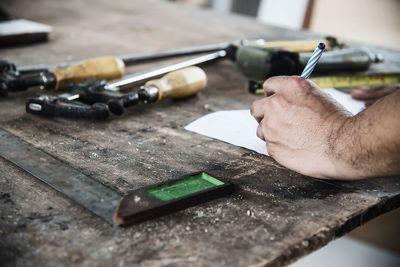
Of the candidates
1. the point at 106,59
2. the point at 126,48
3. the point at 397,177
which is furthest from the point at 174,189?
the point at 126,48

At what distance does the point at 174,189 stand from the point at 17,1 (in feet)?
6.64

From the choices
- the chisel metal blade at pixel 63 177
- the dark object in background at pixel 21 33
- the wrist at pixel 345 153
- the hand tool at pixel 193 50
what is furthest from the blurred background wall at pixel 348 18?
the chisel metal blade at pixel 63 177

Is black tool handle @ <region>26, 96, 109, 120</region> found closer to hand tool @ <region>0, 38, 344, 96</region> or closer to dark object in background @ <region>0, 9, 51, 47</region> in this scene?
hand tool @ <region>0, 38, 344, 96</region>

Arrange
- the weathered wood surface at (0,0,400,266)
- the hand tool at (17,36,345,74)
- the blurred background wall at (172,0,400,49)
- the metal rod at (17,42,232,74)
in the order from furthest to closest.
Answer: the blurred background wall at (172,0,400,49) → the hand tool at (17,36,345,74) → the metal rod at (17,42,232,74) → the weathered wood surface at (0,0,400,266)

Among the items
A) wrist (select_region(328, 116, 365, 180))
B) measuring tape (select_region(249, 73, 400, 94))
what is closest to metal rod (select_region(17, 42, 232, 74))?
measuring tape (select_region(249, 73, 400, 94))

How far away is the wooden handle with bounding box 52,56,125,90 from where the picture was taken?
149 cm

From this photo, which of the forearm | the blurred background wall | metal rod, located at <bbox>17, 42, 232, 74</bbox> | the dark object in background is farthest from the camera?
the blurred background wall

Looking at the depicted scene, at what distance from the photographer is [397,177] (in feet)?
3.64

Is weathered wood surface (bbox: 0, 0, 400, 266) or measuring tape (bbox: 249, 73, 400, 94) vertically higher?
measuring tape (bbox: 249, 73, 400, 94)

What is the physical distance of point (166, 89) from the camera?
1.43 meters

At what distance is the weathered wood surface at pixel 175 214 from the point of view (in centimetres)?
79

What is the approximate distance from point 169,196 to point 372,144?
1.29ft

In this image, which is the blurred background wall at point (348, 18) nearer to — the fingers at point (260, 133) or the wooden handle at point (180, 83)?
the wooden handle at point (180, 83)

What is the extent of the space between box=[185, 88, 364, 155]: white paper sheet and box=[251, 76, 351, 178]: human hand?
4 cm
